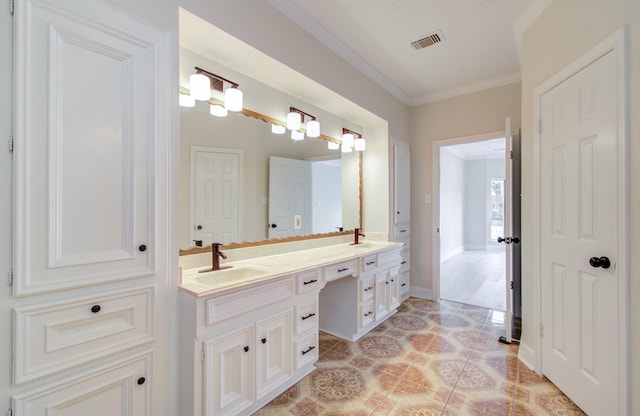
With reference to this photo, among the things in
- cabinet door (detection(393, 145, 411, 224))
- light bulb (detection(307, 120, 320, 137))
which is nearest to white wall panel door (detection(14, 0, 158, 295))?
light bulb (detection(307, 120, 320, 137))

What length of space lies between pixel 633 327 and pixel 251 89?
9.07 ft

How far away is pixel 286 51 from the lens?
7.13ft

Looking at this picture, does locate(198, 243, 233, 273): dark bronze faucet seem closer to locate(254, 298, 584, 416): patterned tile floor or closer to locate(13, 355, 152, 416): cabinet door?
locate(13, 355, 152, 416): cabinet door

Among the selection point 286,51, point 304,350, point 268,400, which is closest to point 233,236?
point 304,350

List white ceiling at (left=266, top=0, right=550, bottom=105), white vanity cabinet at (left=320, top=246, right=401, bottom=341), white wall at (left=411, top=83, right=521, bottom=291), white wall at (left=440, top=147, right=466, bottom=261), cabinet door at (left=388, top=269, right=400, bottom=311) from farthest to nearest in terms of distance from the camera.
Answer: white wall at (left=440, top=147, right=466, bottom=261) < white wall at (left=411, top=83, right=521, bottom=291) < cabinet door at (left=388, top=269, right=400, bottom=311) < white vanity cabinet at (left=320, top=246, right=401, bottom=341) < white ceiling at (left=266, top=0, right=550, bottom=105)

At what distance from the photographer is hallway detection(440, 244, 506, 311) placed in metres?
3.85

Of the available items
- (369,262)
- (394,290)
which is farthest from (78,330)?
(394,290)

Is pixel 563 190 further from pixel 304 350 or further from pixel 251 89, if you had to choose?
pixel 251 89

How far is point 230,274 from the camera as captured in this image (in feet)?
6.54

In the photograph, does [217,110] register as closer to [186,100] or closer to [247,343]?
[186,100]

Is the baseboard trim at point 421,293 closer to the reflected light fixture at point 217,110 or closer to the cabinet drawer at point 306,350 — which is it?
the cabinet drawer at point 306,350

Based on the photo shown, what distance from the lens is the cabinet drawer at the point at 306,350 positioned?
204cm

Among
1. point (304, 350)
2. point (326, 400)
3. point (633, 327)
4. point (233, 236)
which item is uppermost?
point (233, 236)

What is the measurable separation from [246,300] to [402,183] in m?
2.73
